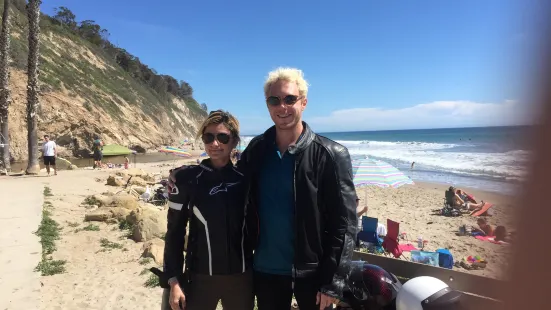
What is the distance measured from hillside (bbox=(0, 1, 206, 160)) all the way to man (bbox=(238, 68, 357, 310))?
995 inches

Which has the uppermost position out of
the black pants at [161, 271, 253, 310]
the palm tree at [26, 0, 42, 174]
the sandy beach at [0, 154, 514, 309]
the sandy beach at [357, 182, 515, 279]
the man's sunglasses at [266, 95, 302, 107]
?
the palm tree at [26, 0, 42, 174]

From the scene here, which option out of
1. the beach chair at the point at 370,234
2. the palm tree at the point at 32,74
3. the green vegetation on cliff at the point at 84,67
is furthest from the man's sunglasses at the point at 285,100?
the green vegetation on cliff at the point at 84,67

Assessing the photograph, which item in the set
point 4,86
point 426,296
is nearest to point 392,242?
point 426,296

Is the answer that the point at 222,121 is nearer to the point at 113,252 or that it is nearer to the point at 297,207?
the point at 297,207

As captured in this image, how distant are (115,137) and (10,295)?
28985 mm

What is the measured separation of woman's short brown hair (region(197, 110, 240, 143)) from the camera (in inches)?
93.0

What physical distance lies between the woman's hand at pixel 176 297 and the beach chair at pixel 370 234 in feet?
17.6

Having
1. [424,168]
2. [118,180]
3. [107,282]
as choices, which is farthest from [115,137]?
[107,282]

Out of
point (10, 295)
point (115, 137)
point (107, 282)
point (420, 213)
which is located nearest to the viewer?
point (10, 295)

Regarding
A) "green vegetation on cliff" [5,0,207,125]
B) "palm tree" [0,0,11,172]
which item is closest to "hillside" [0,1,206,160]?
"green vegetation on cliff" [5,0,207,125]

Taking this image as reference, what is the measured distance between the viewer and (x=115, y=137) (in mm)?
30609

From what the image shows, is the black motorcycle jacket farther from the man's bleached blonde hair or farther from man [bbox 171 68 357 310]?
the man's bleached blonde hair

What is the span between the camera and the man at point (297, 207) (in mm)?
2027

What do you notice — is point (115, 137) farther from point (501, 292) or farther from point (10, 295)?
point (501, 292)
